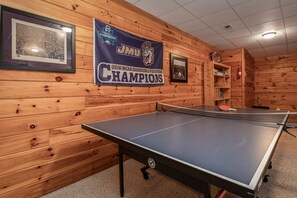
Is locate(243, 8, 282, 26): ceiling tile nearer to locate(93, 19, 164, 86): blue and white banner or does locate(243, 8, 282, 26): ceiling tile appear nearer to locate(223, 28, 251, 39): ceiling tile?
locate(223, 28, 251, 39): ceiling tile

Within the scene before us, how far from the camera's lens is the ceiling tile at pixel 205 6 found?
2490 millimetres

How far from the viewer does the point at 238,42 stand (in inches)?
174

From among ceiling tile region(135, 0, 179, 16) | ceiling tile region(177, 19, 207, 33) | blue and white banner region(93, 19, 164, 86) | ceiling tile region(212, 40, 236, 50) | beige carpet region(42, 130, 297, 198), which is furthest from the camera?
ceiling tile region(212, 40, 236, 50)

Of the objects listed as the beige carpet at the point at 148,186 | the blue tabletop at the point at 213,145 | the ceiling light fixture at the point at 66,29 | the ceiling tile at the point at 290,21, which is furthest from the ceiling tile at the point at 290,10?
the ceiling light fixture at the point at 66,29

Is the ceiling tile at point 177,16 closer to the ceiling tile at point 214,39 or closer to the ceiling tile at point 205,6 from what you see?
the ceiling tile at point 205,6

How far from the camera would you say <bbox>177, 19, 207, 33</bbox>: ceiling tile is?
3186mm

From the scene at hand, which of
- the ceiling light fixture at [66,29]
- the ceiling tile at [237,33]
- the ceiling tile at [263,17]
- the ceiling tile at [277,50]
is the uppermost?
the ceiling tile at [277,50]

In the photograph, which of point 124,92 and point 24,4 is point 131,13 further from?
point 24,4

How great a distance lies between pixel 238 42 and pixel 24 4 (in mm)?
4586

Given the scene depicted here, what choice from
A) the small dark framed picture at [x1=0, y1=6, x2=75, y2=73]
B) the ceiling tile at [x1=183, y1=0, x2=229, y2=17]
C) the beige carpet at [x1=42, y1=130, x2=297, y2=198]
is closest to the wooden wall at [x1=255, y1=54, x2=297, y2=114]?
the beige carpet at [x1=42, y1=130, x2=297, y2=198]

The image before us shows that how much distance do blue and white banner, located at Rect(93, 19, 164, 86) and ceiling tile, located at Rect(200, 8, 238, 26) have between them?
975mm

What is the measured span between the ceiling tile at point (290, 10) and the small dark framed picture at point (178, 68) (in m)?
1.81

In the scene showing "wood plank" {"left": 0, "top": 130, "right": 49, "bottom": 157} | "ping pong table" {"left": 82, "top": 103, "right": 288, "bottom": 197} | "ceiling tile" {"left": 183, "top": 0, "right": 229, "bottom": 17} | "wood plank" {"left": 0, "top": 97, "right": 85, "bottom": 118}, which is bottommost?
"wood plank" {"left": 0, "top": 130, "right": 49, "bottom": 157}

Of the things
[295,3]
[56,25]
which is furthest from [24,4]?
[295,3]
